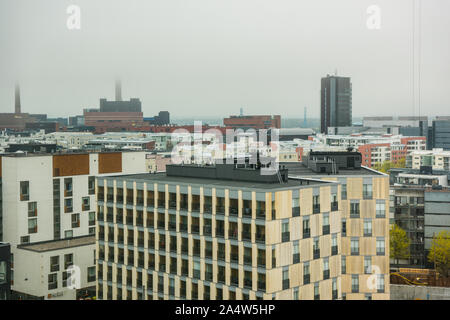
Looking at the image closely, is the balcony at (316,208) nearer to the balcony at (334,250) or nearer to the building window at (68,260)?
the balcony at (334,250)

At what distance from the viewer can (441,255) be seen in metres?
12.1

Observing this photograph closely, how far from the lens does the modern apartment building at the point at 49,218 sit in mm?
9992

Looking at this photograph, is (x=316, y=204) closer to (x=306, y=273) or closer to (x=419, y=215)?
(x=306, y=273)

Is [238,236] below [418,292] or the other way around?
the other way around

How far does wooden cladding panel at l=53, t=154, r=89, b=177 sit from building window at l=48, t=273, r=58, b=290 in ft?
7.14

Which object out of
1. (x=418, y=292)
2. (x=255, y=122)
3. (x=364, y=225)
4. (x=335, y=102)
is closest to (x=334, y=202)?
(x=364, y=225)

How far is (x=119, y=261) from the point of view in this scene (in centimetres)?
806

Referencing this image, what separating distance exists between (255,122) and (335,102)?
8.91 metres

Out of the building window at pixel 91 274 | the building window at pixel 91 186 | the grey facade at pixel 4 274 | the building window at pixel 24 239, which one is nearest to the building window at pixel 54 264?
the building window at pixel 91 274

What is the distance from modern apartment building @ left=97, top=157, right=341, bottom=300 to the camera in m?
6.31

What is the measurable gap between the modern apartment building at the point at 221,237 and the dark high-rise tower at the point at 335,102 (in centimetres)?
4098
